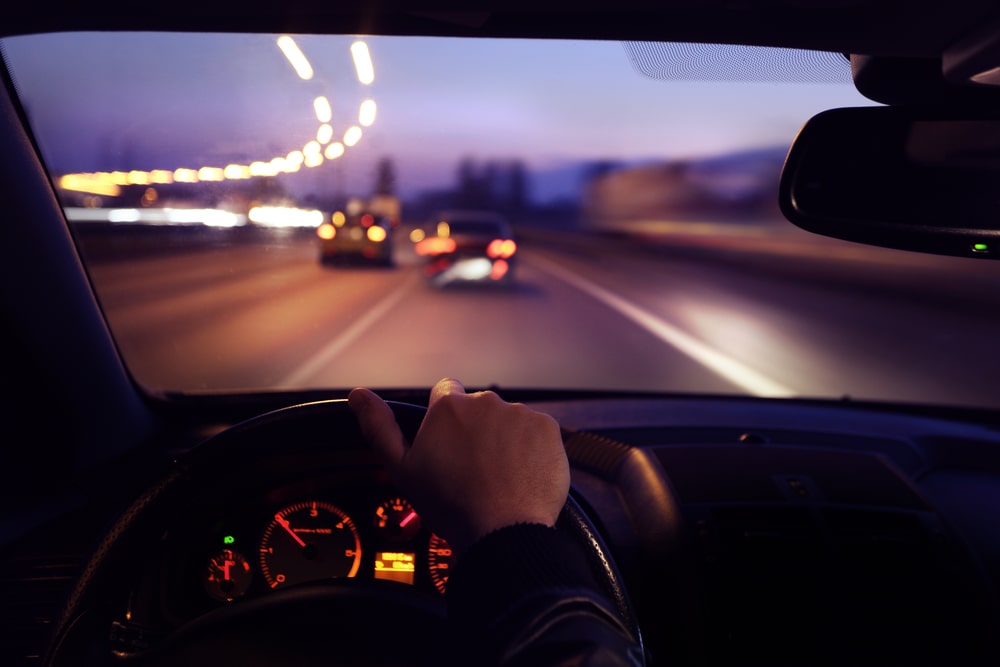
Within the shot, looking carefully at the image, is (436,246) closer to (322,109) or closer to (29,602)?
(322,109)

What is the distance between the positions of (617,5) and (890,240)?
1.07 meters

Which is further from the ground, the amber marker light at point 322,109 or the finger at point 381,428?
the amber marker light at point 322,109

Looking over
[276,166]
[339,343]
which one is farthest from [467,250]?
[276,166]

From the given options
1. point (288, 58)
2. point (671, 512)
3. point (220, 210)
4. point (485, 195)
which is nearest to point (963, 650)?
point (671, 512)

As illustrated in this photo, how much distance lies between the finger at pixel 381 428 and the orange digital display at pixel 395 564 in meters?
1.31

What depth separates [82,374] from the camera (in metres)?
3.60

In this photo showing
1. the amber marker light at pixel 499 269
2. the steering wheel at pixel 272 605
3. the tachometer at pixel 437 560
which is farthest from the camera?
the amber marker light at pixel 499 269

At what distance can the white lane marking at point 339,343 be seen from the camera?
24.5 ft

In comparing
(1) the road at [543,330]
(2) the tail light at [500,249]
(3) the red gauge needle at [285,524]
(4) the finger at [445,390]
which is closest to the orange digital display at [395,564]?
(3) the red gauge needle at [285,524]

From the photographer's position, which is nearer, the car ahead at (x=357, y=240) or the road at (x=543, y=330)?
the road at (x=543, y=330)

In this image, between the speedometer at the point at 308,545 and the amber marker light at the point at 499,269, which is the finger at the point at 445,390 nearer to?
the speedometer at the point at 308,545

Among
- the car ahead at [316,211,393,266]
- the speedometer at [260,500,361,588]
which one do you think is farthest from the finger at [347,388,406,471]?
the car ahead at [316,211,393,266]

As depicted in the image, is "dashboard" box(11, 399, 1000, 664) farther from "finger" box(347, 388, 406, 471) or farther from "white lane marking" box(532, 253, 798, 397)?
"white lane marking" box(532, 253, 798, 397)

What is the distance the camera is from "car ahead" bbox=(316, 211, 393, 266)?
47.2ft
